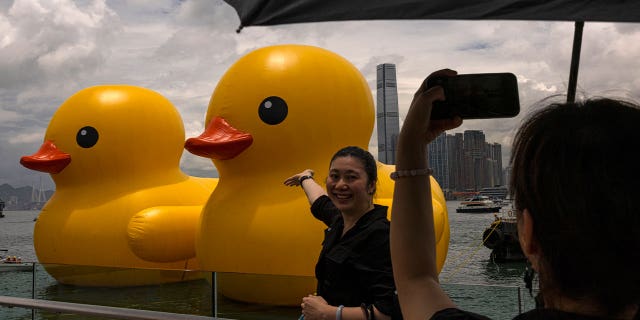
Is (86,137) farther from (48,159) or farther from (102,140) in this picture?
(48,159)

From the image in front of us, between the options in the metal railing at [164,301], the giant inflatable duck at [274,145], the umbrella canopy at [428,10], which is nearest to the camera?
the umbrella canopy at [428,10]

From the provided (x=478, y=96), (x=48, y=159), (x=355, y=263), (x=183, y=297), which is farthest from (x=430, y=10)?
(x=48, y=159)

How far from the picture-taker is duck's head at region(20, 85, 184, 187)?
27.8ft

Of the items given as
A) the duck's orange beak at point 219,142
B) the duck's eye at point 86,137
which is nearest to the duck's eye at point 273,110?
the duck's orange beak at point 219,142

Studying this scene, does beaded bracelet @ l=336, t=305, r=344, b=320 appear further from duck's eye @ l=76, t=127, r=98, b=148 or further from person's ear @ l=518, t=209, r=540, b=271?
duck's eye @ l=76, t=127, r=98, b=148

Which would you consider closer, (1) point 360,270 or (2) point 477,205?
(1) point 360,270

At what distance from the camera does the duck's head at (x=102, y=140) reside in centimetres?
846

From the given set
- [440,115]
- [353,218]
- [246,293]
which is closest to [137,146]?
[246,293]

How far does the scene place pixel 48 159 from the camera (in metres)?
8.27

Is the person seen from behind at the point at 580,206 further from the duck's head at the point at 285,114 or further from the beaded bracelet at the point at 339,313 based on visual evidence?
the duck's head at the point at 285,114

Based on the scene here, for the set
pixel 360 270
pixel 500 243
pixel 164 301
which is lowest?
pixel 500 243

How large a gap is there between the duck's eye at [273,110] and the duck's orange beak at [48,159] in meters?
3.57

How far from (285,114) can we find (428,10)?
202 inches

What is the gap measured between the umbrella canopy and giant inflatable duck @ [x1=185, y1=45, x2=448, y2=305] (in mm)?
4726
